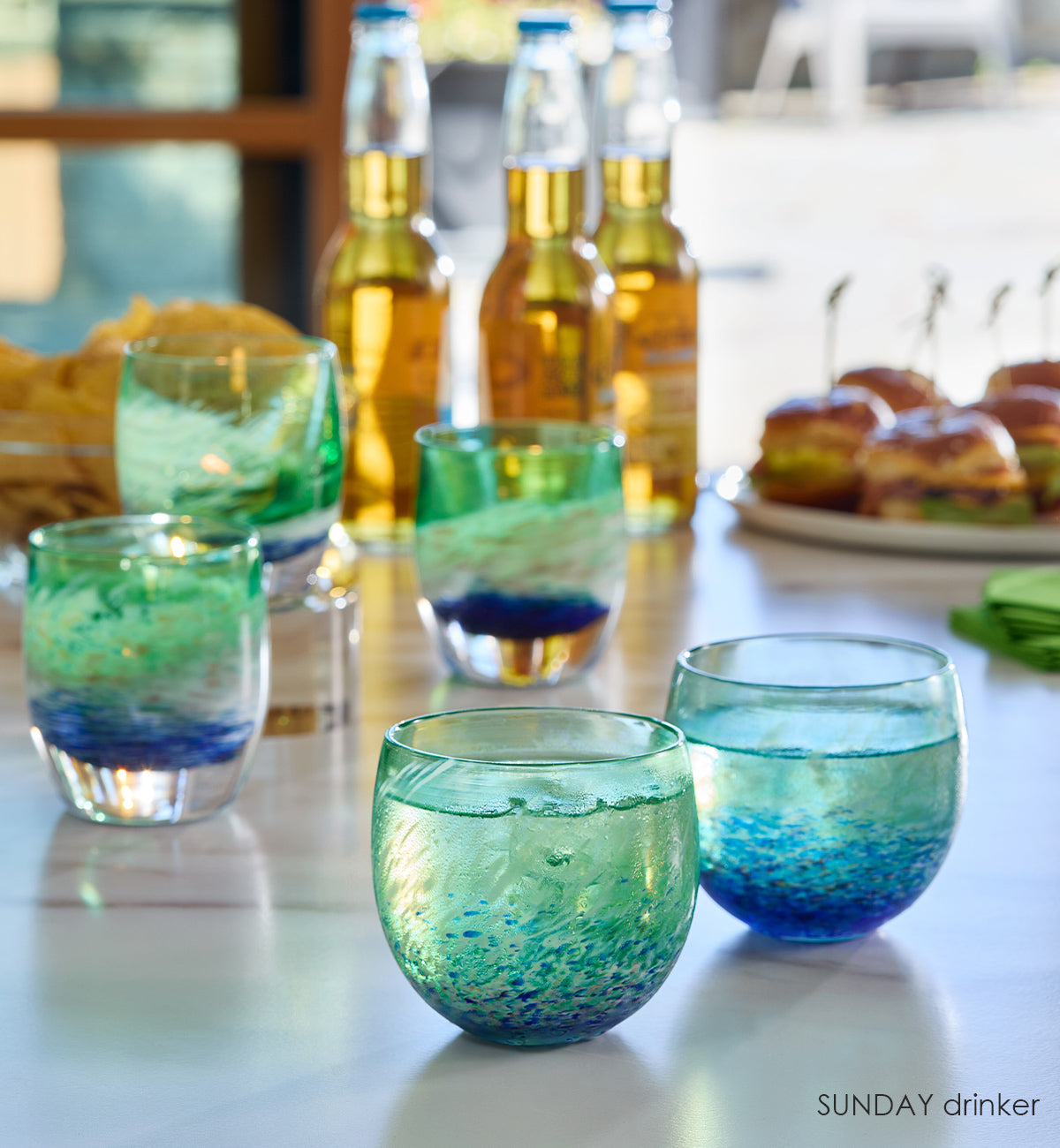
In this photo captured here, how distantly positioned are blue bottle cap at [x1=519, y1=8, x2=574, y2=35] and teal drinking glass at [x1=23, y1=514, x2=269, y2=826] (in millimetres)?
486

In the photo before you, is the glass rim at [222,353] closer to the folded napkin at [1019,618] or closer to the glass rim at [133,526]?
the glass rim at [133,526]

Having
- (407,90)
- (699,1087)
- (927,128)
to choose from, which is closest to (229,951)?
(699,1087)

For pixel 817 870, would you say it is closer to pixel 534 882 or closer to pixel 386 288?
pixel 534 882

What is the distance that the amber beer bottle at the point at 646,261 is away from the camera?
3.78 ft

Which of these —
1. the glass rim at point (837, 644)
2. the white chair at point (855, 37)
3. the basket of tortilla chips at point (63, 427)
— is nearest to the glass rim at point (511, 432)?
the basket of tortilla chips at point (63, 427)

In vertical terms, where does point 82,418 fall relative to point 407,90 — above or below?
below

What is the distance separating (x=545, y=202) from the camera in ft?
3.56

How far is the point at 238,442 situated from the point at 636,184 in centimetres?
51

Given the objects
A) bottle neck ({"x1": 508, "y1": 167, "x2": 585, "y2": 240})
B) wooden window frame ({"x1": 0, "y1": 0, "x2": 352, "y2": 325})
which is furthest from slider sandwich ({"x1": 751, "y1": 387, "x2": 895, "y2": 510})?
wooden window frame ({"x1": 0, "y1": 0, "x2": 352, "y2": 325})

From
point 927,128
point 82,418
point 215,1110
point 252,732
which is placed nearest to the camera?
point 215,1110

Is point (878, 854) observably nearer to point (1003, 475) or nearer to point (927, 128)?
point (1003, 475)

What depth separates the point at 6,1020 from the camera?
492 millimetres

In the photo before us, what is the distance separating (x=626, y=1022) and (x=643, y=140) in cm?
79

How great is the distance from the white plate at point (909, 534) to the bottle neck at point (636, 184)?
21 cm
